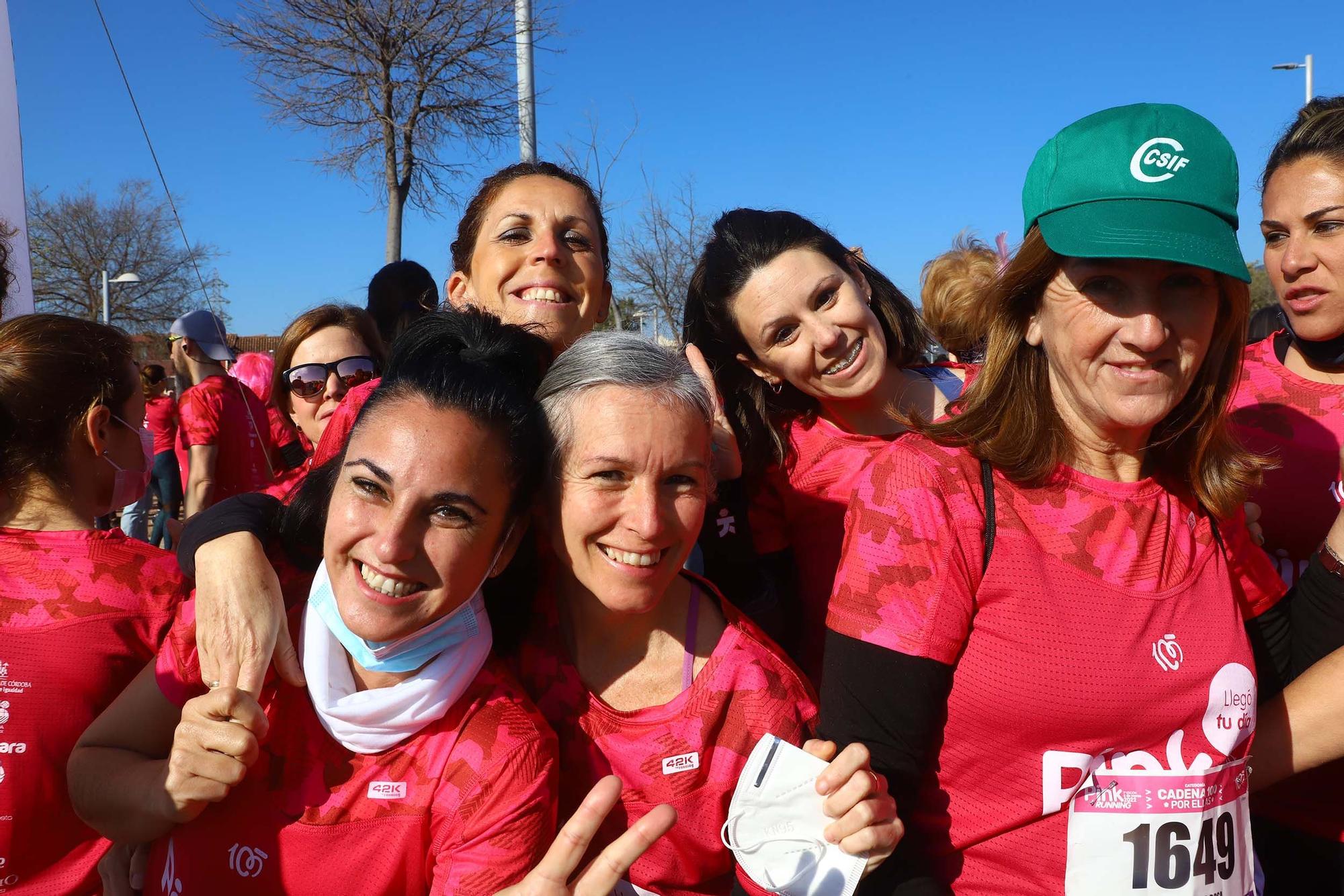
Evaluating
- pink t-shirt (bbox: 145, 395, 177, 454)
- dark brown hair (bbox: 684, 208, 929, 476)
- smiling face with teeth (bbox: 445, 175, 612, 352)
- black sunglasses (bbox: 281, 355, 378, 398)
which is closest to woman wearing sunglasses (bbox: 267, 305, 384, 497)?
black sunglasses (bbox: 281, 355, 378, 398)

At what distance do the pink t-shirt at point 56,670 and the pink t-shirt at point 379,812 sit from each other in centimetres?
42

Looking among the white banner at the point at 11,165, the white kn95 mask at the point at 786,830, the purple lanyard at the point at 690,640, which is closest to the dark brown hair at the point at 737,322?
the purple lanyard at the point at 690,640

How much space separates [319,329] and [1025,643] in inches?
146

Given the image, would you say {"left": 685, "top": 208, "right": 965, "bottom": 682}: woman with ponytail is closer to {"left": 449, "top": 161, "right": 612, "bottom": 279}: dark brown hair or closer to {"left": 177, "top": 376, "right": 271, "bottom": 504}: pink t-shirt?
{"left": 449, "top": 161, "right": 612, "bottom": 279}: dark brown hair

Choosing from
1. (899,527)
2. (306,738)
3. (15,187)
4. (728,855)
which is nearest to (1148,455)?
(899,527)

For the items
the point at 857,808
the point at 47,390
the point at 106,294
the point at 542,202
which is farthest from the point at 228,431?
the point at 106,294

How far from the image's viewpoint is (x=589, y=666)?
2.15m

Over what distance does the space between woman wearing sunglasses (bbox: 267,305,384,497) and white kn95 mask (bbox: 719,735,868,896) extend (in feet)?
10.5

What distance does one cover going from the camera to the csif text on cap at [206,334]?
6082mm

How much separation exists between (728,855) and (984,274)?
3.23m

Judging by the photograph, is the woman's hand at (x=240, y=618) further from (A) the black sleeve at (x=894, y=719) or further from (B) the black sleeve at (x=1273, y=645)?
(B) the black sleeve at (x=1273, y=645)

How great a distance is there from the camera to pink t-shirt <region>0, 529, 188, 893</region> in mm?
2148

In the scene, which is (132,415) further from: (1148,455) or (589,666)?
(1148,455)

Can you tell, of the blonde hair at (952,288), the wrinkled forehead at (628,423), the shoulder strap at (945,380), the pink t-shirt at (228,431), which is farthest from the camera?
the pink t-shirt at (228,431)
